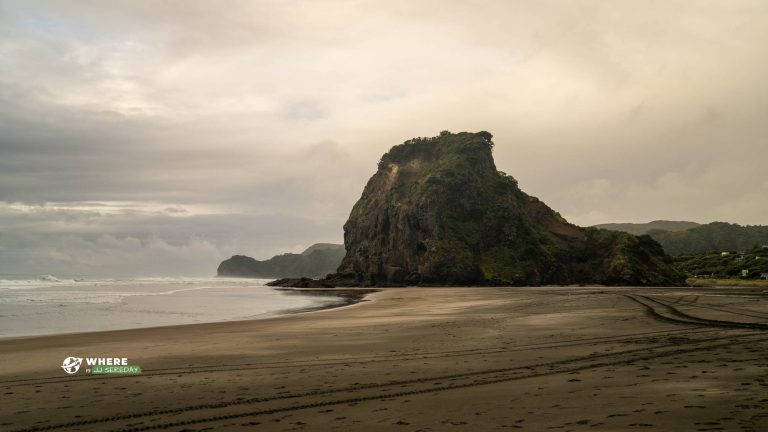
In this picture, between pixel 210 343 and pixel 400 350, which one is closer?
pixel 400 350

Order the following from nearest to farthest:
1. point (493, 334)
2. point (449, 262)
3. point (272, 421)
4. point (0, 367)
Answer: point (272, 421)
point (0, 367)
point (493, 334)
point (449, 262)

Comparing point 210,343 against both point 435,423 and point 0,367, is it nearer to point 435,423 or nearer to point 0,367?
point 0,367

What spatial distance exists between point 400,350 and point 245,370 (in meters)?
4.47

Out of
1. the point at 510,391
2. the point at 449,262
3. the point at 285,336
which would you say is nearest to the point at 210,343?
the point at 285,336

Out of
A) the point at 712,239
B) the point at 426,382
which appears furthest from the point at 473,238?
the point at 712,239

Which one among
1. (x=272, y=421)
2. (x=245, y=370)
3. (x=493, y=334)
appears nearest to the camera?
(x=272, y=421)

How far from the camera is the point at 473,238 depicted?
9862cm

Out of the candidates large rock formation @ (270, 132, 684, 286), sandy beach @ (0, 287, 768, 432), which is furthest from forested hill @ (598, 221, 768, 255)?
sandy beach @ (0, 287, 768, 432)

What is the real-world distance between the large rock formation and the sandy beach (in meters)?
73.8

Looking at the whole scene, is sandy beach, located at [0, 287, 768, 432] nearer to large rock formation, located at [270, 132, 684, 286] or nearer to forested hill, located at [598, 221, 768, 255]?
large rock formation, located at [270, 132, 684, 286]

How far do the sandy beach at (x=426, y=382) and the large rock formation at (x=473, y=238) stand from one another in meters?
73.8

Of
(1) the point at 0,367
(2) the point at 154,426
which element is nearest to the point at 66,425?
(2) the point at 154,426

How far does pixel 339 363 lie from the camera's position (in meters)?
12.9

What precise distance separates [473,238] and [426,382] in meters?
90.1
